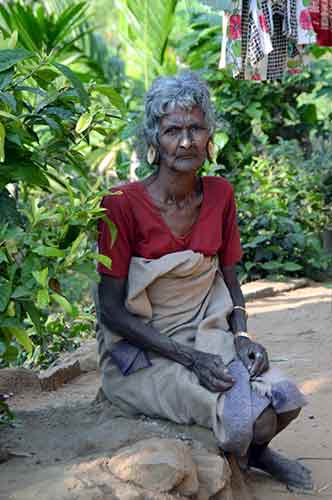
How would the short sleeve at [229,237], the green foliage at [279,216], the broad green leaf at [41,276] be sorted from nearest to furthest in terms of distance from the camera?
1. the broad green leaf at [41,276]
2. the short sleeve at [229,237]
3. the green foliage at [279,216]

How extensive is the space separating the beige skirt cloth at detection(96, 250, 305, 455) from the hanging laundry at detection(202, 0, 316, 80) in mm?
2077

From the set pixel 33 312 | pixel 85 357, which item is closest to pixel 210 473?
pixel 33 312

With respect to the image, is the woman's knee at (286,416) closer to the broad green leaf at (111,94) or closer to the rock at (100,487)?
the rock at (100,487)

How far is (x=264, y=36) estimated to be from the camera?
16.0 ft

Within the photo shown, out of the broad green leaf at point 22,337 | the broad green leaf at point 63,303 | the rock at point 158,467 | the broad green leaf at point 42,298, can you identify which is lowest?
the rock at point 158,467

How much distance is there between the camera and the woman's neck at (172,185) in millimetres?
3188

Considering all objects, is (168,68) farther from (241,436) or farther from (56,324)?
(241,436)

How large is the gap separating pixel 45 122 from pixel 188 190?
28.9 inches

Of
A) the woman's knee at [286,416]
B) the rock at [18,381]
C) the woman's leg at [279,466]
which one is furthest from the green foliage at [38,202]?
the rock at [18,381]

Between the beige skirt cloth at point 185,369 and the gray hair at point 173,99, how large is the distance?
0.49m

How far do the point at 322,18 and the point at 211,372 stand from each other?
309cm

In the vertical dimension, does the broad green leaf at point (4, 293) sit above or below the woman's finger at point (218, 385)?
above

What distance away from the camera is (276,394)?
2963mm

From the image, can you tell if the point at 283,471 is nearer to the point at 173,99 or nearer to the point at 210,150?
the point at 210,150
